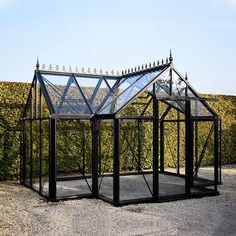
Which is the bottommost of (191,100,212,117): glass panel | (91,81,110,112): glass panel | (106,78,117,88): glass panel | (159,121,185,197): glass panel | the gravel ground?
the gravel ground

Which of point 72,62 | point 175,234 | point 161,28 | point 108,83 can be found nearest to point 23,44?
point 72,62

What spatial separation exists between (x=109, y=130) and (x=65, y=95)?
3.70 metres

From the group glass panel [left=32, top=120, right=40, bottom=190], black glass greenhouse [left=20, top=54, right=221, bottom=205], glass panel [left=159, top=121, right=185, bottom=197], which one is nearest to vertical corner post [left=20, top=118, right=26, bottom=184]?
black glass greenhouse [left=20, top=54, right=221, bottom=205]

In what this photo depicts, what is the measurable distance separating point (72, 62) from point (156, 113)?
368 centimetres

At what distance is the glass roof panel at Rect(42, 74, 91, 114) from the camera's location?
9227mm

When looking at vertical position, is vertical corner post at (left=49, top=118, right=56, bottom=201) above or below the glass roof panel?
below

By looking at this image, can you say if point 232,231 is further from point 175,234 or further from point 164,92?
point 164,92

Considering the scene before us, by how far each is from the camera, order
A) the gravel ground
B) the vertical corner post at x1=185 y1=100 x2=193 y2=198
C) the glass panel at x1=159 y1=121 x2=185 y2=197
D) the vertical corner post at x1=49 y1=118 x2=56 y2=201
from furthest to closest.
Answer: the glass panel at x1=159 y1=121 x2=185 y2=197, the vertical corner post at x1=185 y1=100 x2=193 y2=198, the vertical corner post at x1=49 y1=118 x2=56 y2=201, the gravel ground

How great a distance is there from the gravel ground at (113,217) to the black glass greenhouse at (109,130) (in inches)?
17.5

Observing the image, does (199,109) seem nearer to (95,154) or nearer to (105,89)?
(105,89)

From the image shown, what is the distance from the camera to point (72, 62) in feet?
35.4

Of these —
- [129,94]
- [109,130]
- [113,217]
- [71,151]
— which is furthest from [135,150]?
[113,217]

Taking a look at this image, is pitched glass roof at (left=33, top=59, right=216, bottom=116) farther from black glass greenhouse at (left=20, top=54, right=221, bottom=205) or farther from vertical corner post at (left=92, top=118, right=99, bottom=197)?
vertical corner post at (left=92, top=118, right=99, bottom=197)

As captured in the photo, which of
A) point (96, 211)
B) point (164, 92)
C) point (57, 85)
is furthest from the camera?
point (57, 85)
